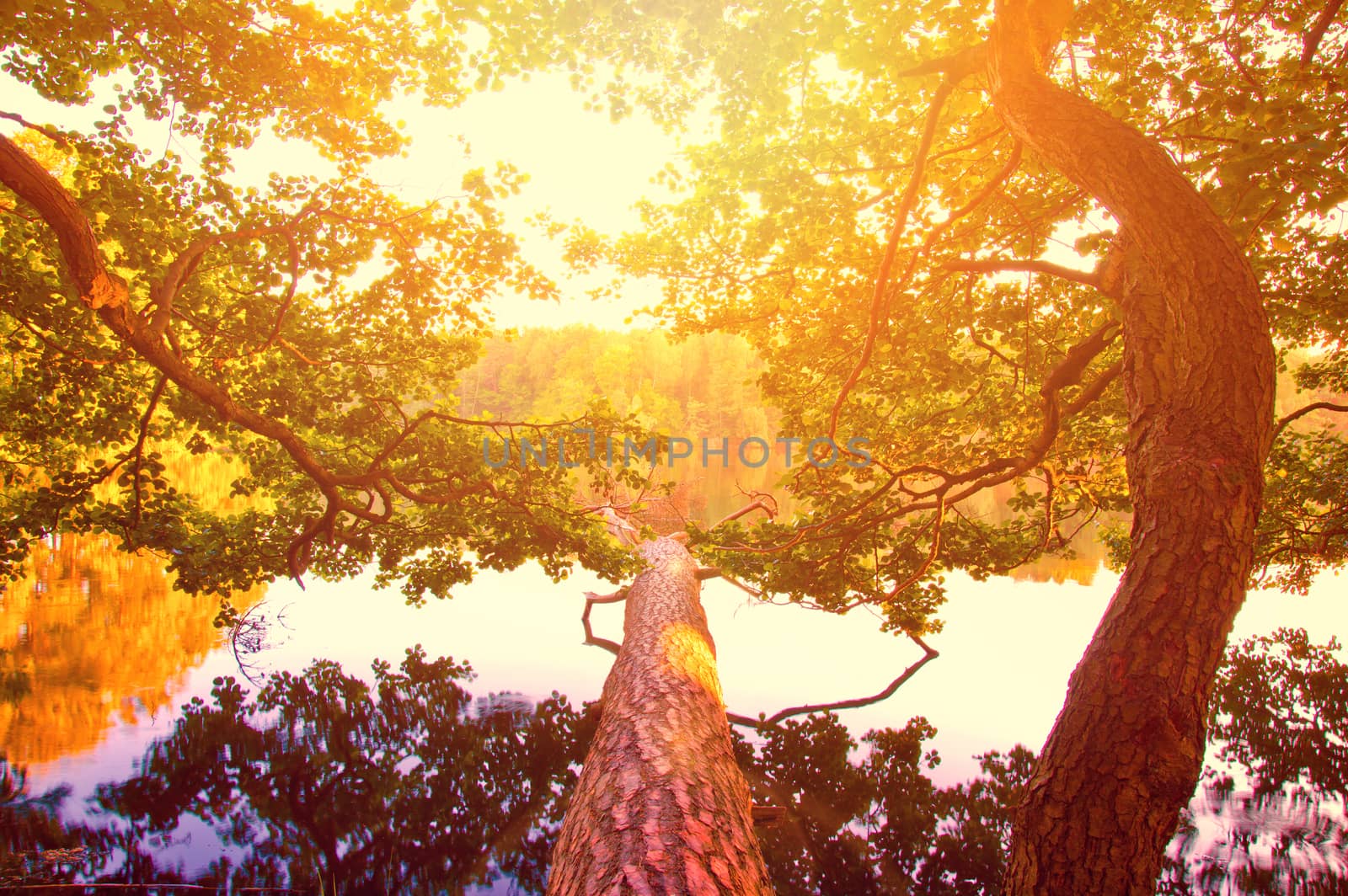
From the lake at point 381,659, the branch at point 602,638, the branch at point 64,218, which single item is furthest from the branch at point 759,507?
the branch at point 64,218

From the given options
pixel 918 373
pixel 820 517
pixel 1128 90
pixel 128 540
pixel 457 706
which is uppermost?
pixel 1128 90

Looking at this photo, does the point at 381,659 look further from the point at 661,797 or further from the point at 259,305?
the point at 661,797

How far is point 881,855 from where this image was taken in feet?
16.0

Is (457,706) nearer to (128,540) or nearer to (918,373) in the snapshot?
(128,540)

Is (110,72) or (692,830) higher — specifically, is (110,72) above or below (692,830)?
above

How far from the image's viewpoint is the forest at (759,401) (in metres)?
2.36

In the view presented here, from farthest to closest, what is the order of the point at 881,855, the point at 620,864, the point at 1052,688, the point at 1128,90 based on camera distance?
the point at 1052,688, the point at 881,855, the point at 1128,90, the point at 620,864

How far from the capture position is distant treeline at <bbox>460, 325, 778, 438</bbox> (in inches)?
1795

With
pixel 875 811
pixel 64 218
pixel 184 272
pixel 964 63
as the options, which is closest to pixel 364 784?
pixel 184 272

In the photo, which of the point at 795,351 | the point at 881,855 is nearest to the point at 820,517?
the point at 795,351

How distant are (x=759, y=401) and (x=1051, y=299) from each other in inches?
121

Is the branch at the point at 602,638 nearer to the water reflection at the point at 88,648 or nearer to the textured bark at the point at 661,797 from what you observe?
the textured bark at the point at 661,797

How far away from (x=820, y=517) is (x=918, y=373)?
1542 millimetres

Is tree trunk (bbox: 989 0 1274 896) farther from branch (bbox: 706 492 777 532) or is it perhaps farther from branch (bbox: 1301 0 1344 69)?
branch (bbox: 706 492 777 532)
